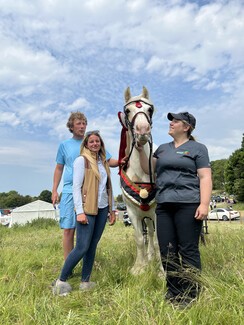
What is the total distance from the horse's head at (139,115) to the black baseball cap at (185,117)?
1.01 ft

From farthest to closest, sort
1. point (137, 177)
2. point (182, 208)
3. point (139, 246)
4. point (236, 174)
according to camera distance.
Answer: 1. point (236, 174)
2. point (139, 246)
3. point (137, 177)
4. point (182, 208)

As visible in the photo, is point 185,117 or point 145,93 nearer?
point 185,117

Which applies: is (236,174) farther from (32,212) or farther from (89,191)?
(89,191)

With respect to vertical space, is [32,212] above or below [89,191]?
above

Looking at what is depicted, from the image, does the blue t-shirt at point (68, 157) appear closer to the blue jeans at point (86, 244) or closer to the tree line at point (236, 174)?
the blue jeans at point (86, 244)

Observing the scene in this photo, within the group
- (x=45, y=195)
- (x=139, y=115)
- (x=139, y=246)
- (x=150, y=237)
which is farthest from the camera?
(x=45, y=195)

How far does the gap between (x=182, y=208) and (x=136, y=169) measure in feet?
3.95

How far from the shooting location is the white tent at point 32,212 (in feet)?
81.5

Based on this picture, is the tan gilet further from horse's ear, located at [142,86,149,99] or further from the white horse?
horse's ear, located at [142,86,149,99]

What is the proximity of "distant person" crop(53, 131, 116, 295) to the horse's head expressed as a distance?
1.50 ft

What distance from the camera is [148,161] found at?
365 centimetres

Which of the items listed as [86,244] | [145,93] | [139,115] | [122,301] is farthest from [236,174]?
[122,301]

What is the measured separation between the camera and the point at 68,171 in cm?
409

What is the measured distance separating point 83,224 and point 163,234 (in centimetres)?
89
